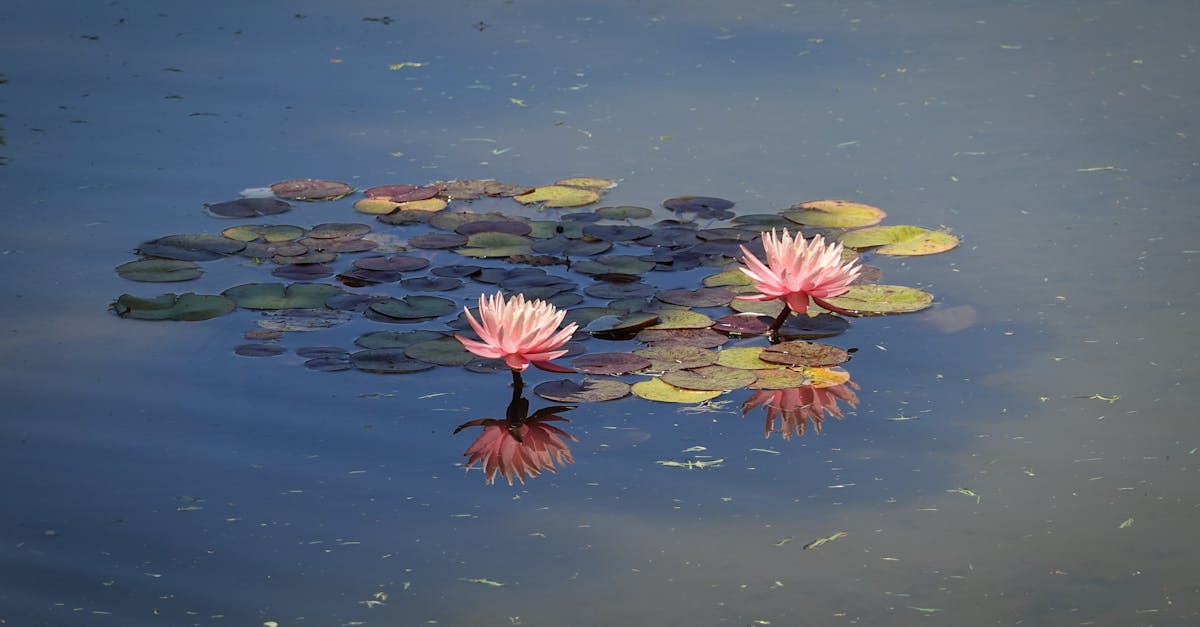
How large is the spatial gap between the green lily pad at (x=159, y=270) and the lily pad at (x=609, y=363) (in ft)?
3.86

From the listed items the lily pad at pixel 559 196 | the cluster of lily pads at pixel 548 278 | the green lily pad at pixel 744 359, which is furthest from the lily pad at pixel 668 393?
the lily pad at pixel 559 196

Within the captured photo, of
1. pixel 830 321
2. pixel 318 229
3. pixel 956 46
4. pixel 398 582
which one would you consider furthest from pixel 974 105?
pixel 398 582

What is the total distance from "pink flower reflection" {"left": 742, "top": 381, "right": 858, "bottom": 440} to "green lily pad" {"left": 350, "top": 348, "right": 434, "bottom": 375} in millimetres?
745

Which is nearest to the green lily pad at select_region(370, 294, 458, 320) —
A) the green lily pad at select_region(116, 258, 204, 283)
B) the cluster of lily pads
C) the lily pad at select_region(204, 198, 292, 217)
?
the cluster of lily pads

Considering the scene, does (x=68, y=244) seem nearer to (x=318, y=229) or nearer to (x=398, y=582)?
(x=318, y=229)

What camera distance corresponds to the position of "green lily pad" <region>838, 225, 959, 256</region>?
394 centimetres

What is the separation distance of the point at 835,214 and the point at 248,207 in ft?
5.63

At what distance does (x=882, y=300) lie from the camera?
141 inches

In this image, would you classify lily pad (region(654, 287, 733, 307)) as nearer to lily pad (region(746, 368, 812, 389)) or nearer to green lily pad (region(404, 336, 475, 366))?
lily pad (region(746, 368, 812, 389))

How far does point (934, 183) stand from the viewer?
4.46m

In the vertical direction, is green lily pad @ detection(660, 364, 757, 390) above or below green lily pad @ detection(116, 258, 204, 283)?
below

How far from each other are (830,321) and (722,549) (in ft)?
3.77

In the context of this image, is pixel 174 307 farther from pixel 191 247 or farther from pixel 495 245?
pixel 495 245

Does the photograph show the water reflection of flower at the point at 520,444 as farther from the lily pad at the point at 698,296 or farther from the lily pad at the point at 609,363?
the lily pad at the point at 698,296
